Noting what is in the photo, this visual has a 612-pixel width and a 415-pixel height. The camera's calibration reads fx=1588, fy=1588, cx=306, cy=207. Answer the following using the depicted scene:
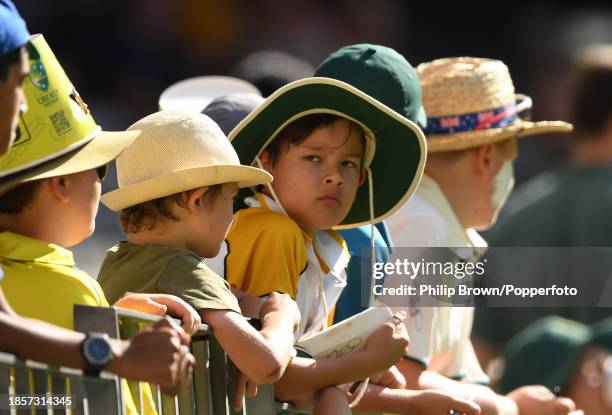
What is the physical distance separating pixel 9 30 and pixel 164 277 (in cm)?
88

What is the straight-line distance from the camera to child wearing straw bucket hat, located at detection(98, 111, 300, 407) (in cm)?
396

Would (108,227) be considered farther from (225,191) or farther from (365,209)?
(225,191)

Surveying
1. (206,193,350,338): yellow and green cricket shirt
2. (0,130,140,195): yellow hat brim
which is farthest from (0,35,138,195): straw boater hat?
(206,193,350,338): yellow and green cricket shirt

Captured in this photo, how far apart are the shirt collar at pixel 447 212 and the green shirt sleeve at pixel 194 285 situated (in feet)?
6.20

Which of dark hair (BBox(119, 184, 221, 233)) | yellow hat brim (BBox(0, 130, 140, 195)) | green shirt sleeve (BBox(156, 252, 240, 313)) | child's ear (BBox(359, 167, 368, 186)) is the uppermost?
yellow hat brim (BBox(0, 130, 140, 195))

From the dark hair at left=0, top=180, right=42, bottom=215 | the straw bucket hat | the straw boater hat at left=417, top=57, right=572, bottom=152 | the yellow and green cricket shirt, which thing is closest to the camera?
the dark hair at left=0, top=180, right=42, bottom=215

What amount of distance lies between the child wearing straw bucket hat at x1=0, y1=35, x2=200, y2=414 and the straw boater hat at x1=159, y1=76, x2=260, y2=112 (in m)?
2.20

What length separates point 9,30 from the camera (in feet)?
11.2

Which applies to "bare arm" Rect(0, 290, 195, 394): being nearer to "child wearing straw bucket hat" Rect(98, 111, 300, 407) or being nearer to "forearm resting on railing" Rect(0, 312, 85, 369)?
"forearm resting on railing" Rect(0, 312, 85, 369)

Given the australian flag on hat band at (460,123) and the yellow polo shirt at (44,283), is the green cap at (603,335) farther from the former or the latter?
the yellow polo shirt at (44,283)

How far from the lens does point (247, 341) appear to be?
3.94 metres

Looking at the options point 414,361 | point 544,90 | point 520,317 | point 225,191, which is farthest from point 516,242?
point 544,90

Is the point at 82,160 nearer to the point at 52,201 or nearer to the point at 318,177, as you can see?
the point at 52,201

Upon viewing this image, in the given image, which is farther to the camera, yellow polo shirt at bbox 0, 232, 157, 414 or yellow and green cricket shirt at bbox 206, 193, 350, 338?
yellow and green cricket shirt at bbox 206, 193, 350, 338
